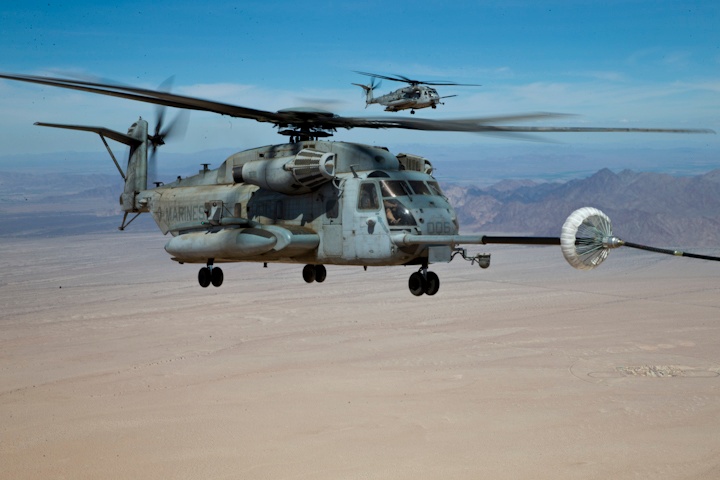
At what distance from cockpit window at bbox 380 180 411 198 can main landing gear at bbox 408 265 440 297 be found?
2311 mm

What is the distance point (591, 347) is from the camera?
416ft

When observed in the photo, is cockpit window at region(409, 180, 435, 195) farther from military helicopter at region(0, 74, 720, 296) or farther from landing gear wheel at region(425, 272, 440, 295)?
landing gear wheel at region(425, 272, 440, 295)

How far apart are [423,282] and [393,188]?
2.97 m

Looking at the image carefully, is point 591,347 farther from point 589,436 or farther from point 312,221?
point 312,221

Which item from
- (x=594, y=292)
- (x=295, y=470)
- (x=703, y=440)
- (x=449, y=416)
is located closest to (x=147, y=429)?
(x=295, y=470)

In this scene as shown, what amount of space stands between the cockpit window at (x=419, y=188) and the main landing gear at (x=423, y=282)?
7.59 ft

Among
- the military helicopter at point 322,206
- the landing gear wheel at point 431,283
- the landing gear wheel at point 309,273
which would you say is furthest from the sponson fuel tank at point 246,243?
the landing gear wheel at point 431,283

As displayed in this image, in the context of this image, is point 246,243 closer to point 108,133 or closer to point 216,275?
point 216,275

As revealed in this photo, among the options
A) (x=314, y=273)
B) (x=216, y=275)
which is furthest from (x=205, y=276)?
(x=314, y=273)

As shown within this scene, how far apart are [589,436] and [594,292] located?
92719 millimetres

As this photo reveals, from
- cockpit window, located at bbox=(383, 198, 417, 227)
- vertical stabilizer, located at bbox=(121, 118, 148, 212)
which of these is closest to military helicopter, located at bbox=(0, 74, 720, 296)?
cockpit window, located at bbox=(383, 198, 417, 227)

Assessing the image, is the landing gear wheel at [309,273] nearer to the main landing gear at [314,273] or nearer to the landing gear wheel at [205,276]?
the main landing gear at [314,273]

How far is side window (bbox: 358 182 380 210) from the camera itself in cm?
2621

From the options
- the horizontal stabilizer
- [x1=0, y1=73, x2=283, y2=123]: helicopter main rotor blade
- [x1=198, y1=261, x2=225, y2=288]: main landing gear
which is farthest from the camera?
the horizontal stabilizer
